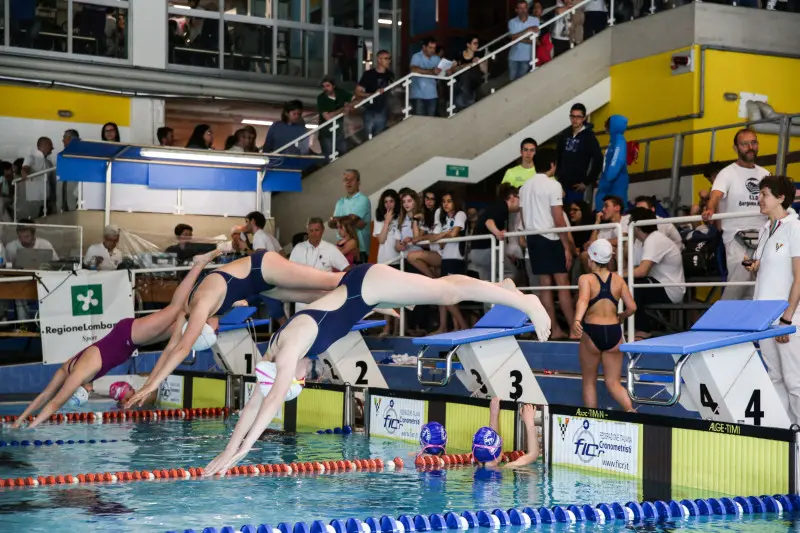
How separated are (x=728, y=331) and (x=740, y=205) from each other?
2.87m

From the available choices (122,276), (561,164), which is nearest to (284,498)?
(561,164)

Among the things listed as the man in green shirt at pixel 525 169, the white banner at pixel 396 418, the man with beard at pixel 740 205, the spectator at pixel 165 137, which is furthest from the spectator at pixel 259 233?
the man with beard at pixel 740 205

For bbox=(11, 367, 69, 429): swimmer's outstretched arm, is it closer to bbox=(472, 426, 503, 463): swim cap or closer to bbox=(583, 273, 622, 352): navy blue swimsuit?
bbox=(472, 426, 503, 463): swim cap

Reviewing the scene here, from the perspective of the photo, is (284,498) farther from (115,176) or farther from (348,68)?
(348,68)

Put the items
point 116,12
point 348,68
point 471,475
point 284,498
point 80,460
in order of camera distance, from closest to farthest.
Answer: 1. point 284,498
2. point 471,475
3. point 80,460
4. point 116,12
5. point 348,68

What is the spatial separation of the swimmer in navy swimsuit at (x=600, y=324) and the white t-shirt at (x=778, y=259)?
1.27 m

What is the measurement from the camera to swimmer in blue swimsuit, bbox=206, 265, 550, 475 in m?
6.44

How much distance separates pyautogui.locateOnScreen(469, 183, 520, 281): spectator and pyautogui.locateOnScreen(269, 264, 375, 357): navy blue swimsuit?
4.20 metres

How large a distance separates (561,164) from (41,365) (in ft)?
21.6

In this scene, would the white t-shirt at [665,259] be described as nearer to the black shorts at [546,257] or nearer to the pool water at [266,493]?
the black shorts at [546,257]

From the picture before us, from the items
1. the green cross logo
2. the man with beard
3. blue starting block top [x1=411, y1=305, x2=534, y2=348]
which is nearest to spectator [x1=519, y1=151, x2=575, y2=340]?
blue starting block top [x1=411, y1=305, x2=534, y2=348]

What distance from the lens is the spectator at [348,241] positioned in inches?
495

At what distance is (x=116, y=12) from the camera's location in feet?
58.7

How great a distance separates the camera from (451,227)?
39.6 ft
